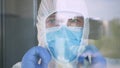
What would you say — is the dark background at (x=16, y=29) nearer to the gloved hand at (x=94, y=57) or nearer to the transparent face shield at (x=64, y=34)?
the transparent face shield at (x=64, y=34)

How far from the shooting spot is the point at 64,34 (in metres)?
1.42

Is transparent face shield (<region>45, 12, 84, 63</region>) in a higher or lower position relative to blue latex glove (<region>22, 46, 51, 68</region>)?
higher

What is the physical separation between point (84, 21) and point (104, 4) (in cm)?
15

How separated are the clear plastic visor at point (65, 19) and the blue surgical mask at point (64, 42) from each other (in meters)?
0.02

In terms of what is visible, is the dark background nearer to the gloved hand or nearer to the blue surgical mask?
the blue surgical mask

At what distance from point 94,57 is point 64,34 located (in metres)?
0.21

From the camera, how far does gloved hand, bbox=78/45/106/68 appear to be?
142cm

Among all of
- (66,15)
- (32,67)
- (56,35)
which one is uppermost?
(66,15)

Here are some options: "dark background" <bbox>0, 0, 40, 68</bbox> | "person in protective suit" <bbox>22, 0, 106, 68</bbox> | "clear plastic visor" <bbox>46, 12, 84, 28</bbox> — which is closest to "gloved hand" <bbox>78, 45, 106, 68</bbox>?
"person in protective suit" <bbox>22, 0, 106, 68</bbox>

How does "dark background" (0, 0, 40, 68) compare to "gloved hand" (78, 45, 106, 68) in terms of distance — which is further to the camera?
"dark background" (0, 0, 40, 68)

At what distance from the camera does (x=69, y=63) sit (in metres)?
1.42

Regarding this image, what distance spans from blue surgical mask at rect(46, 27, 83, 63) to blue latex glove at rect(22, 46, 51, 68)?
0.04 metres

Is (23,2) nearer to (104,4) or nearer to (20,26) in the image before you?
(20,26)

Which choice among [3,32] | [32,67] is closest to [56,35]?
[32,67]
